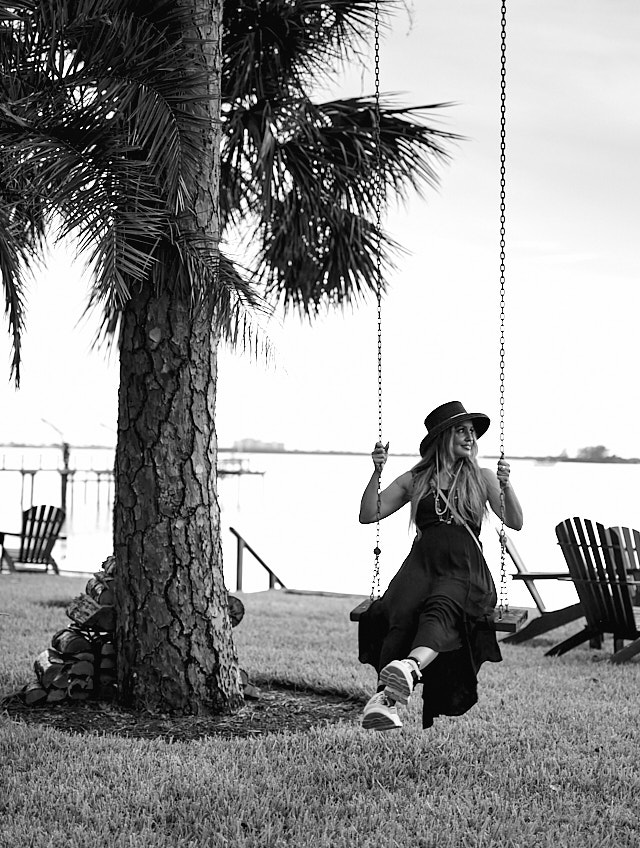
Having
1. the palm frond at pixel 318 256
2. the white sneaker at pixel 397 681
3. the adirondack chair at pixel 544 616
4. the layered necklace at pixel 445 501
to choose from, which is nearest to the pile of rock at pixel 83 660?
the layered necklace at pixel 445 501

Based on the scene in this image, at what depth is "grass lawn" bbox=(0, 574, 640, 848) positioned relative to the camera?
352 cm

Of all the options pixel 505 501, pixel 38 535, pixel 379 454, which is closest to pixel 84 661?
pixel 379 454

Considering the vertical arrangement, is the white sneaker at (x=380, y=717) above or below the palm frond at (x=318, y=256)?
below

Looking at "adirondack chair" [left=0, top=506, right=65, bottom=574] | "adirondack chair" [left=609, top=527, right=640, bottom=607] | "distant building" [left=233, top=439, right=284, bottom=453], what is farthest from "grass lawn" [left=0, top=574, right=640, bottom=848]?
"distant building" [left=233, top=439, right=284, bottom=453]

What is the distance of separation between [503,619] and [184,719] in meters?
1.93

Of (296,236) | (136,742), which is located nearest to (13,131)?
(136,742)

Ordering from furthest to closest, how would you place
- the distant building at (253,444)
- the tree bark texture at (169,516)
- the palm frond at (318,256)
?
A: the distant building at (253,444) → the palm frond at (318,256) → the tree bark texture at (169,516)

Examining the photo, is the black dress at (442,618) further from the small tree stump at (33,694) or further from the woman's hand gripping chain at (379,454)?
the small tree stump at (33,694)

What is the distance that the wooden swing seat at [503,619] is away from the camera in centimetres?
412

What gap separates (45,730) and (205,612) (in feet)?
3.39

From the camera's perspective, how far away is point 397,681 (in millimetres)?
3803

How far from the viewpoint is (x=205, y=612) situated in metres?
5.29

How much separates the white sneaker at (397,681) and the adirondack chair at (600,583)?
355cm

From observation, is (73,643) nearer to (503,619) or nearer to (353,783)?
(353,783)
